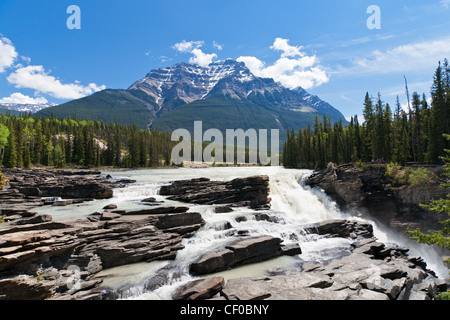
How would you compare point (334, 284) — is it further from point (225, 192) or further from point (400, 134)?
point (400, 134)

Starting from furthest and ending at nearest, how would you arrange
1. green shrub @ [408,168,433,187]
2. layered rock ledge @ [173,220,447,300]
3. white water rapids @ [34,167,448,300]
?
green shrub @ [408,168,433,187] < white water rapids @ [34,167,448,300] < layered rock ledge @ [173,220,447,300]

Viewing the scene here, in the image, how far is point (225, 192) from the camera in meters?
30.4

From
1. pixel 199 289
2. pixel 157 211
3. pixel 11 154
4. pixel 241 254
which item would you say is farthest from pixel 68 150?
pixel 199 289

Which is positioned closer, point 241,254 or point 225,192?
point 241,254

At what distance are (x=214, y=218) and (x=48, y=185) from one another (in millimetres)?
25610

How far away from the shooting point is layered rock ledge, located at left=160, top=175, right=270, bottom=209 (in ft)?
96.5

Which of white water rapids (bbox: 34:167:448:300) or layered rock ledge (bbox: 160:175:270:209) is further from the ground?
layered rock ledge (bbox: 160:175:270:209)

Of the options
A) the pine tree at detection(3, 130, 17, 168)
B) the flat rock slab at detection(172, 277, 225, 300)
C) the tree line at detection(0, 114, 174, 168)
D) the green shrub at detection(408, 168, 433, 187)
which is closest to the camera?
the flat rock slab at detection(172, 277, 225, 300)

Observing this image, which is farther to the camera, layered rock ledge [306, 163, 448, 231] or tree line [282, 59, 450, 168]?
tree line [282, 59, 450, 168]

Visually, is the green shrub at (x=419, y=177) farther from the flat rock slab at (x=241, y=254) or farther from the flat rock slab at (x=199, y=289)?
the flat rock slab at (x=199, y=289)

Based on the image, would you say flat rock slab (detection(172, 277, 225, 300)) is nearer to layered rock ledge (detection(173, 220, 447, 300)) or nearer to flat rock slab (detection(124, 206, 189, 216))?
layered rock ledge (detection(173, 220, 447, 300))

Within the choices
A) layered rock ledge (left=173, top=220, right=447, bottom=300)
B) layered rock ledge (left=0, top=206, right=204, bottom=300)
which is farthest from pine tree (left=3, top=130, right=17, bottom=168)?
layered rock ledge (left=173, top=220, right=447, bottom=300)

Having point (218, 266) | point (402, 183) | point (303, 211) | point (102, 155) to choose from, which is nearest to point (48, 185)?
point (218, 266)

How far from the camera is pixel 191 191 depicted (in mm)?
30578
